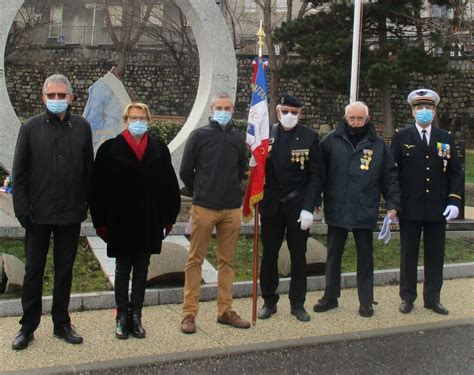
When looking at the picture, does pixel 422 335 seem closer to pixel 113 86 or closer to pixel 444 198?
pixel 444 198

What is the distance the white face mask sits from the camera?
530 centimetres

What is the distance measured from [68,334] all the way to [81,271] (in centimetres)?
182

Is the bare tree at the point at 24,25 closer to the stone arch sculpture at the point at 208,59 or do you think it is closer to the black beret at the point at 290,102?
the stone arch sculpture at the point at 208,59

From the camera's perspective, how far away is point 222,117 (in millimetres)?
4984

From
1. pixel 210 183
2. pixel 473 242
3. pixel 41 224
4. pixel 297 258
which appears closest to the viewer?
pixel 41 224

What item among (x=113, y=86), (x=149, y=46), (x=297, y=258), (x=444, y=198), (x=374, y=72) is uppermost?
(x=149, y=46)

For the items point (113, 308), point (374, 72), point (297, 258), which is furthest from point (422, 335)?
point (374, 72)

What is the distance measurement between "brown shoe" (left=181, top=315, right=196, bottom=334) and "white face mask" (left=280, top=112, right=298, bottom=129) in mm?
1782

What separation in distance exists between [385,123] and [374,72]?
4120mm

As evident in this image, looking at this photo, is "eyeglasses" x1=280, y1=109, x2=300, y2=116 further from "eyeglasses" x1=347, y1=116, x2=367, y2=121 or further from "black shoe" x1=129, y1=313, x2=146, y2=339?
"black shoe" x1=129, y1=313, x2=146, y2=339

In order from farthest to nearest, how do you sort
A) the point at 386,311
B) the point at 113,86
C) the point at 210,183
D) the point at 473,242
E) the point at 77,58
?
the point at 77,58 → the point at 473,242 → the point at 113,86 → the point at 386,311 → the point at 210,183

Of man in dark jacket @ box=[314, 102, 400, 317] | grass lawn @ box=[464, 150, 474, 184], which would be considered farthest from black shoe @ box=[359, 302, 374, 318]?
grass lawn @ box=[464, 150, 474, 184]

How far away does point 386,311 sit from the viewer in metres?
5.73

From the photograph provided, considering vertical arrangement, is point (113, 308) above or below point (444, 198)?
below
